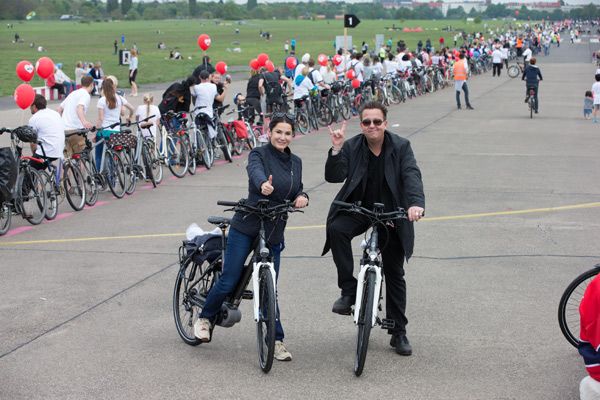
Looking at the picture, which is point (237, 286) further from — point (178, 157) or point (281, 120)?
point (178, 157)

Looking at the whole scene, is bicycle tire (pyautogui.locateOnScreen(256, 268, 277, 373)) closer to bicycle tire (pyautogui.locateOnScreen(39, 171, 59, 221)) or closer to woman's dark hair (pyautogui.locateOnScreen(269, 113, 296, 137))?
woman's dark hair (pyautogui.locateOnScreen(269, 113, 296, 137))

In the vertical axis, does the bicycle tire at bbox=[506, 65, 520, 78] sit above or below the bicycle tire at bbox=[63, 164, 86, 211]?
above

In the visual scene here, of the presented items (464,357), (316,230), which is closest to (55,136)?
(316,230)

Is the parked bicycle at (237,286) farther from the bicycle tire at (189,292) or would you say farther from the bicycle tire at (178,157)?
the bicycle tire at (178,157)

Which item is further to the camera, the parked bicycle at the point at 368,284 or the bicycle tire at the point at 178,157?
the bicycle tire at the point at 178,157

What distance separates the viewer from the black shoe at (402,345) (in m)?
5.45

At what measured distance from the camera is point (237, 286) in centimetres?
533

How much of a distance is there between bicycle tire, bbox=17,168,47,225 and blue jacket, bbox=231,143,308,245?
5720 mm

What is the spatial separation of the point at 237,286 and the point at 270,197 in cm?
66

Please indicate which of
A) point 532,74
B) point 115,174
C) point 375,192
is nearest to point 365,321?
point 375,192

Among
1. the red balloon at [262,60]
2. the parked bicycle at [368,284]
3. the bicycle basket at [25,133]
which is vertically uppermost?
the red balloon at [262,60]

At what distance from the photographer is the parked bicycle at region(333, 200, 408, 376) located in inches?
194

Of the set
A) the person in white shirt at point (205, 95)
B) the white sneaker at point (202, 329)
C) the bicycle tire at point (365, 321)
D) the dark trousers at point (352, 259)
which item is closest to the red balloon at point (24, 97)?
the person in white shirt at point (205, 95)

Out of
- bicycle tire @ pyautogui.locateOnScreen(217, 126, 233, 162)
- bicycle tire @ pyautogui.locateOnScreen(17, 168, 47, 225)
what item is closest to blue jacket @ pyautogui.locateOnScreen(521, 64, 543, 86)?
bicycle tire @ pyautogui.locateOnScreen(217, 126, 233, 162)
